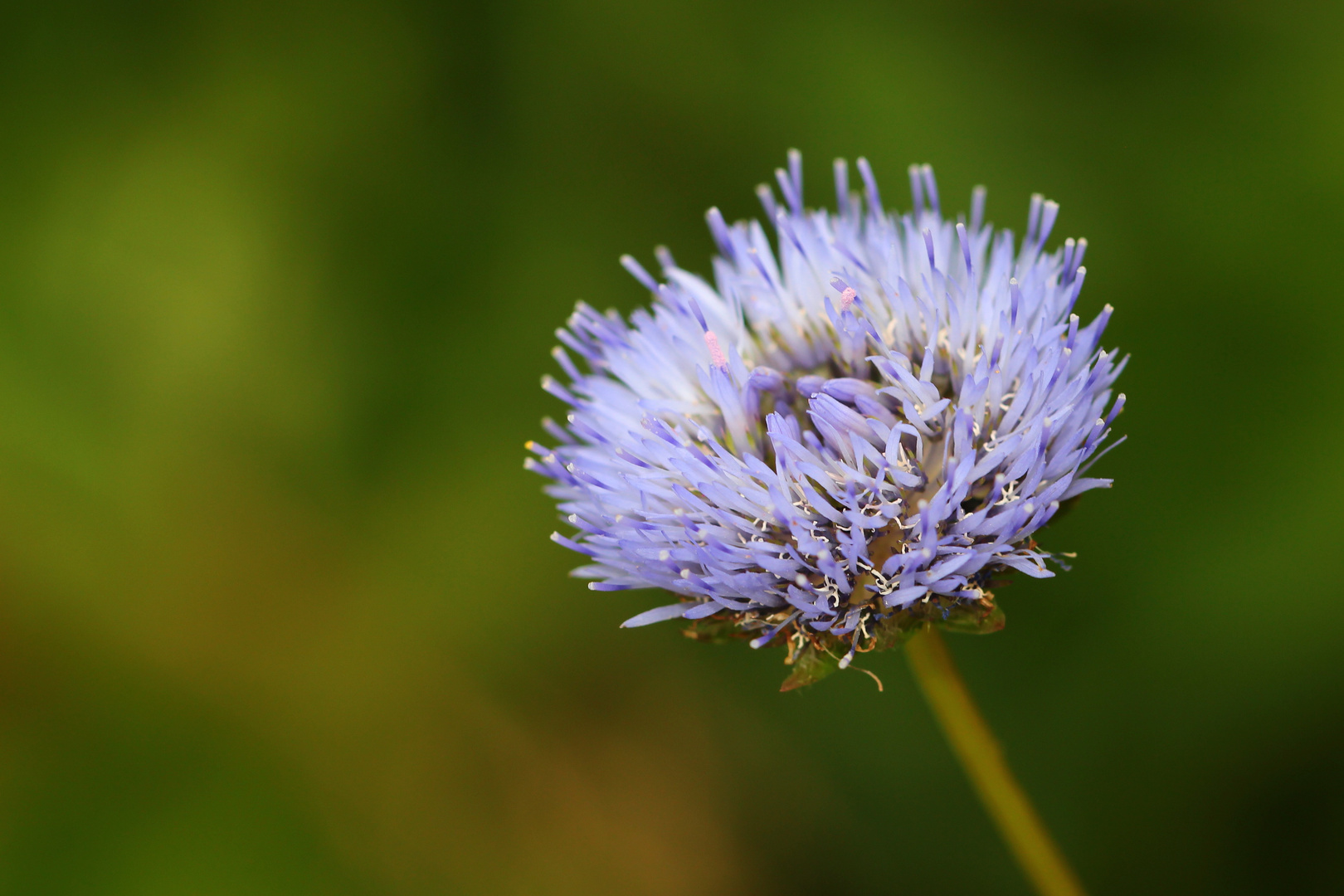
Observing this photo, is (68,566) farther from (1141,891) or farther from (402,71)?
(1141,891)

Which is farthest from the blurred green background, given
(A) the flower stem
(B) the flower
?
(B) the flower

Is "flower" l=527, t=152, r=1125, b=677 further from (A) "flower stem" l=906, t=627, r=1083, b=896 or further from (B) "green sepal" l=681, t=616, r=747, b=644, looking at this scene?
(A) "flower stem" l=906, t=627, r=1083, b=896

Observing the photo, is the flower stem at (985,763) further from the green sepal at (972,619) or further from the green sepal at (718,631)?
the green sepal at (718,631)

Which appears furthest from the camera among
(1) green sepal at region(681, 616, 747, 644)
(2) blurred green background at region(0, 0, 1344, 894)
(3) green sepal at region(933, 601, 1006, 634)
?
(2) blurred green background at region(0, 0, 1344, 894)

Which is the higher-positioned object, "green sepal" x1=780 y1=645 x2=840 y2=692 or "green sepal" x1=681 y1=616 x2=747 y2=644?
"green sepal" x1=681 y1=616 x2=747 y2=644

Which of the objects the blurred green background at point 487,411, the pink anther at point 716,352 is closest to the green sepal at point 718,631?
the pink anther at point 716,352

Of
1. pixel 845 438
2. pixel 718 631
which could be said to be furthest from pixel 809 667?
pixel 845 438
